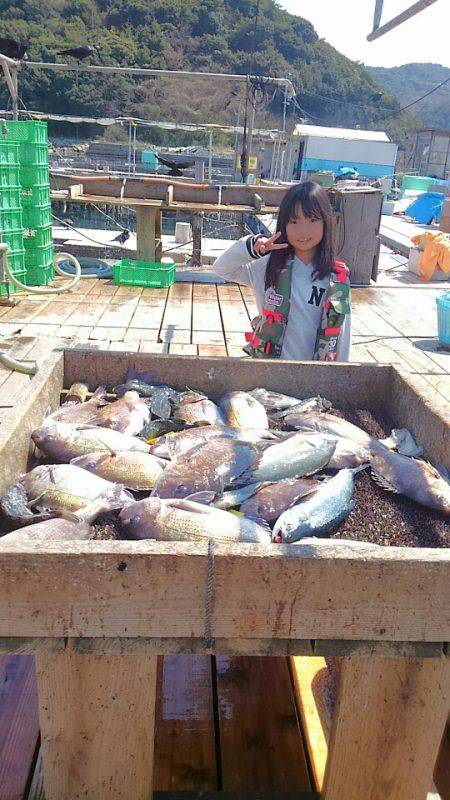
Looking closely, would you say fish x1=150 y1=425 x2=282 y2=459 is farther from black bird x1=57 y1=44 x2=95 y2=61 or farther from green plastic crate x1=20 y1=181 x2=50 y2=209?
black bird x1=57 y1=44 x2=95 y2=61

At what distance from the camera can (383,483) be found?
2084mm

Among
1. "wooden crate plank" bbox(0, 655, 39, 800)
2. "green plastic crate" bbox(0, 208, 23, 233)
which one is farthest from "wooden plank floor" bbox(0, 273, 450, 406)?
"wooden crate plank" bbox(0, 655, 39, 800)

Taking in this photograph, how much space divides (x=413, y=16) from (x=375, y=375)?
2.83m

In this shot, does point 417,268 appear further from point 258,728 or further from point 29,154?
point 258,728

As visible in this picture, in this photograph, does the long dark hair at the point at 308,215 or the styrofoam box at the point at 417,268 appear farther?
the styrofoam box at the point at 417,268

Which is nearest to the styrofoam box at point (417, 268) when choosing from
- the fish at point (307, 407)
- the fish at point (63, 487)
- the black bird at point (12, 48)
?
the black bird at point (12, 48)

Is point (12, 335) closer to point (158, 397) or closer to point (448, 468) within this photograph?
point (158, 397)

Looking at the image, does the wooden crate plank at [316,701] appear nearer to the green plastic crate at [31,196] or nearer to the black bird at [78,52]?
the green plastic crate at [31,196]

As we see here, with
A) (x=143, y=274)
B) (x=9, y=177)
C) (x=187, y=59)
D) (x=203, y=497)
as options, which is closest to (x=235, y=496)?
(x=203, y=497)

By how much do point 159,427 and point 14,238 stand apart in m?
6.85

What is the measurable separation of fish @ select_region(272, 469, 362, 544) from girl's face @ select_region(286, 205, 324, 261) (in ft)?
5.08

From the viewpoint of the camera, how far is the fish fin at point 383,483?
2.05 m

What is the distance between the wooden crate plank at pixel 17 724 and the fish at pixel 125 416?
943mm

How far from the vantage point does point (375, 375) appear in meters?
2.93
